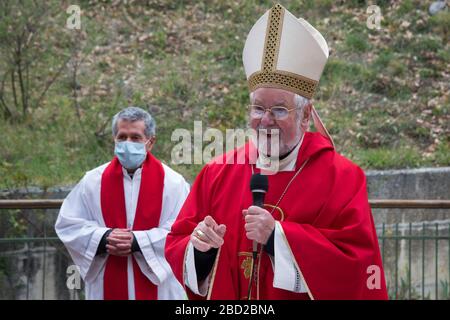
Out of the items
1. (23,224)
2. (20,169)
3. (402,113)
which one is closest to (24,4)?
→ (20,169)

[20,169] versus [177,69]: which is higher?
[177,69]

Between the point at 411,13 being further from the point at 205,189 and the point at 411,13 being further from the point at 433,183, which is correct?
the point at 205,189

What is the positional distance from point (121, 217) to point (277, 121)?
2652 mm

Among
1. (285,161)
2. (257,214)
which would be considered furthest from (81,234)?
(257,214)

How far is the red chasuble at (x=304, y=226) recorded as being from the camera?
4.95 m

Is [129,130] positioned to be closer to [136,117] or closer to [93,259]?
[136,117]

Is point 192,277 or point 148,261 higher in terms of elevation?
point 148,261

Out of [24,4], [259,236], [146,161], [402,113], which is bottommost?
[259,236]

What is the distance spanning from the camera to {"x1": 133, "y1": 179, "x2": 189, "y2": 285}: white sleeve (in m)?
7.14

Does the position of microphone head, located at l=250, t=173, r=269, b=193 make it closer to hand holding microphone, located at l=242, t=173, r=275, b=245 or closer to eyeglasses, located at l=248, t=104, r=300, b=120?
hand holding microphone, located at l=242, t=173, r=275, b=245

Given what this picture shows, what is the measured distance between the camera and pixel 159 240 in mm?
7168

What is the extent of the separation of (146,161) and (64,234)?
0.86 metres

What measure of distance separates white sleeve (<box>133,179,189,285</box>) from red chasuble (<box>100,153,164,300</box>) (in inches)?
2.1

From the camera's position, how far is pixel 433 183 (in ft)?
37.7
